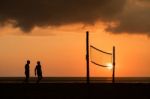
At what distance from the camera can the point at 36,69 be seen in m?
32.5
